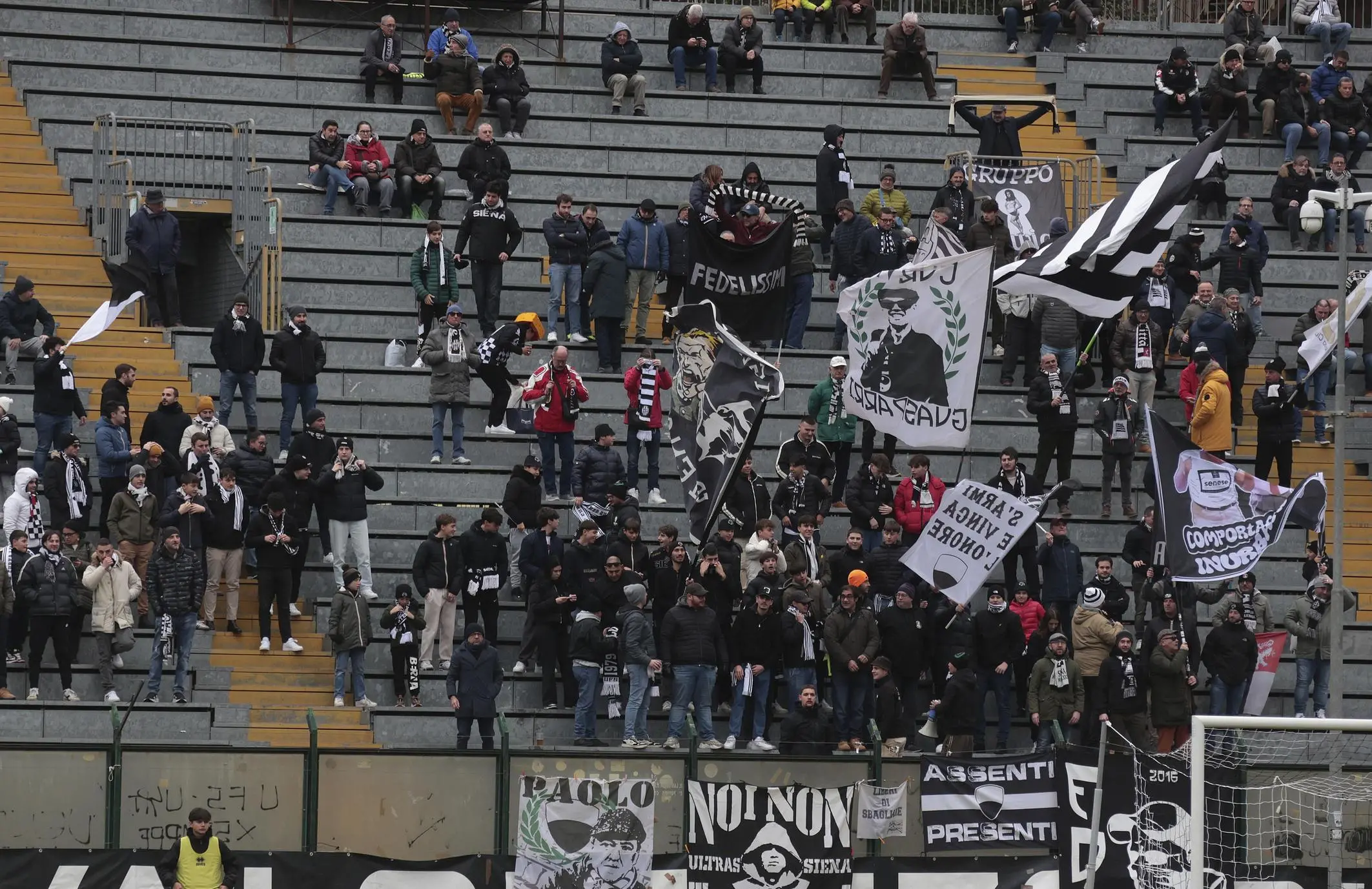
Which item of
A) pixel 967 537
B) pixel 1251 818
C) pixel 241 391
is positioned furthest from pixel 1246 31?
pixel 1251 818

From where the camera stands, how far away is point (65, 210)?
34.4 meters

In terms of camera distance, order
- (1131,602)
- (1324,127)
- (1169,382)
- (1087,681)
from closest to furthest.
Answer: (1087,681)
(1131,602)
(1169,382)
(1324,127)

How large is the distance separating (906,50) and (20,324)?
49.0 feet

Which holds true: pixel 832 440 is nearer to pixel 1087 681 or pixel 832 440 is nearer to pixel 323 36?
pixel 1087 681

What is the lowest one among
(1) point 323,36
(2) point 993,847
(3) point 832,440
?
(2) point 993,847

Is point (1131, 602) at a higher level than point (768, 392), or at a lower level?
lower

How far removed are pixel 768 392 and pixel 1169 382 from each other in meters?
10.0

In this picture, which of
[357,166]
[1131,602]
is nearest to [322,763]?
[1131,602]

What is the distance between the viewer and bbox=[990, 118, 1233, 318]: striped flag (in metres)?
24.0

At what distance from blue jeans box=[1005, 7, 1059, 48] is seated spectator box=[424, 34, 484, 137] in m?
9.16

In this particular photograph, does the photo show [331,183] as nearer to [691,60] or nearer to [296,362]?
[296,362]

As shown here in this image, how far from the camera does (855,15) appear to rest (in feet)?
131

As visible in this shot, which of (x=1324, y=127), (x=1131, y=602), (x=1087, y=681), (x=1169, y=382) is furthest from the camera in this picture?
(x=1324, y=127)

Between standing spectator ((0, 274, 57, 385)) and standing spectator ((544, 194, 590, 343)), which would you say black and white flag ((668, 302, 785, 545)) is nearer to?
standing spectator ((544, 194, 590, 343))
